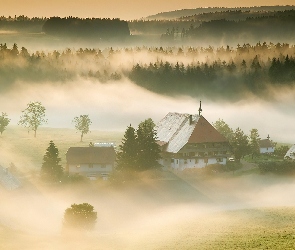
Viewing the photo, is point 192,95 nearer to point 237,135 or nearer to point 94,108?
point 94,108

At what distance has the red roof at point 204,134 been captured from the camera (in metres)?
121

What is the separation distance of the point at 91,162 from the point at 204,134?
19.8 meters

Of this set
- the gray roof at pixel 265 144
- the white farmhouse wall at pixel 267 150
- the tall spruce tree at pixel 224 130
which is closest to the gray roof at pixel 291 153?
the white farmhouse wall at pixel 267 150

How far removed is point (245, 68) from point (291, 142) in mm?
33280

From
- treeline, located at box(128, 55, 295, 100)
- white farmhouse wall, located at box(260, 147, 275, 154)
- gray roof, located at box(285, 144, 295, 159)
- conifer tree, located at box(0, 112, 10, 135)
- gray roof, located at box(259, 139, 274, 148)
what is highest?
treeline, located at box(128, 55, 295, 100)

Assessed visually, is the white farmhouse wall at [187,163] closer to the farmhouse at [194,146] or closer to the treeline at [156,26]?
the farmhouse at [194,146]

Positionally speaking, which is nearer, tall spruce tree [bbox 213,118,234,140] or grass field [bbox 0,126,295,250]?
grass field [bbox 0,126,295,250]

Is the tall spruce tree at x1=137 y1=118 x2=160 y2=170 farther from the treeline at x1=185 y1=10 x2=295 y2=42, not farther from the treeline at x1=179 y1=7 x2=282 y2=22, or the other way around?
the treeline at x1=179 y1=7 x2=282 y2=22

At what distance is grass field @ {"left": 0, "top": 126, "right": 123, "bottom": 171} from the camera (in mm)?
129613

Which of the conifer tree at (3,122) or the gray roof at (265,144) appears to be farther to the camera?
the conifer tree at (3,122)

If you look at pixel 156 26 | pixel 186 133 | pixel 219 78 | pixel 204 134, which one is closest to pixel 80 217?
pixel 186 133

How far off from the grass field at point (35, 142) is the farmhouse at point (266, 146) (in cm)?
2749

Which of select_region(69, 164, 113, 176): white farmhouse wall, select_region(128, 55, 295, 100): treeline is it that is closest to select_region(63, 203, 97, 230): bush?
select_region(69, 164, 113, 176): white farmhouse wall

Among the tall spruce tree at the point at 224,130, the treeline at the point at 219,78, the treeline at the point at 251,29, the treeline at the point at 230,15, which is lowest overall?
the tall spruce tree at the point at 224,130
